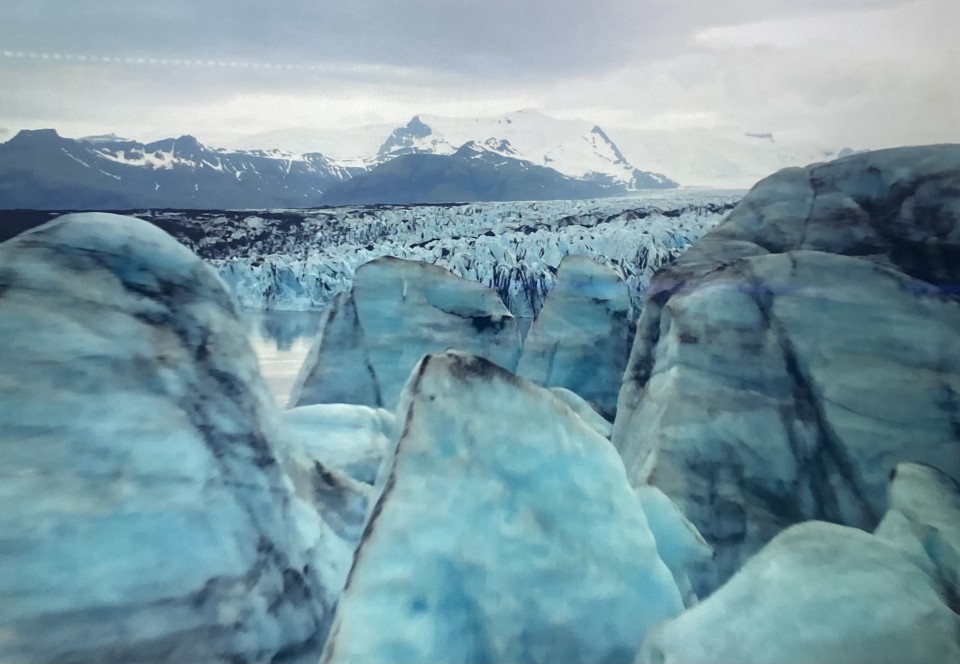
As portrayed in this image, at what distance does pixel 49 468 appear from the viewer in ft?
3.94

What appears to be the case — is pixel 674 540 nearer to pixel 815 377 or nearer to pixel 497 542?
pixel 497 542

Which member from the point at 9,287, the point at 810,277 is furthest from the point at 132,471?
the point at 810,277

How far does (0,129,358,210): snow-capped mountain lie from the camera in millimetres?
2375

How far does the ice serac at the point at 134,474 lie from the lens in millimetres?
1167

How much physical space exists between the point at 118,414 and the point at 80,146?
1.57m

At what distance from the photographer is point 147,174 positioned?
273 centimetres

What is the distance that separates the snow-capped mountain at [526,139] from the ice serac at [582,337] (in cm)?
71

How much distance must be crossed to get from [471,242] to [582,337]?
346 centimetres

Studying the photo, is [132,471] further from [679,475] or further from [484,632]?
[679,475]

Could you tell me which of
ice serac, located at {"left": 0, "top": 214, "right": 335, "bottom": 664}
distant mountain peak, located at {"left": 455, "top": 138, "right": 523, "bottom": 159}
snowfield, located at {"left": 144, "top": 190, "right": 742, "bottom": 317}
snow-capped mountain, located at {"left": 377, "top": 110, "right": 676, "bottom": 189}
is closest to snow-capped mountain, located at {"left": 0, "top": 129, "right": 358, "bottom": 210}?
snow-capped mountain, located at {"left": 377, "top": 110, "right": 676, "bottom": 189}

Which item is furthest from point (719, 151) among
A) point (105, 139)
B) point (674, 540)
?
point (105, 139)

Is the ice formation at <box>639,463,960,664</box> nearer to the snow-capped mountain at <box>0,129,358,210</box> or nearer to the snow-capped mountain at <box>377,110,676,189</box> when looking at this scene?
the snow-capped mountain at <box>377,110,676,189</box>

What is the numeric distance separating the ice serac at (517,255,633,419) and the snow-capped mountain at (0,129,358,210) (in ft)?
4.78

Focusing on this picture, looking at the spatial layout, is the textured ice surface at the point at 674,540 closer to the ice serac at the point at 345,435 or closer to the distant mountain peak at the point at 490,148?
the ice serac at the point at 345,435
